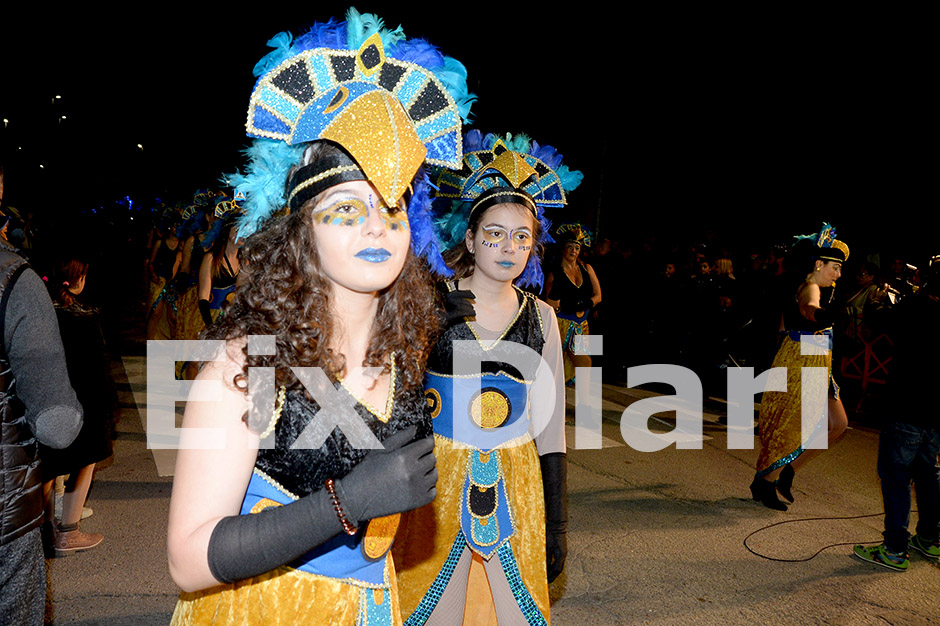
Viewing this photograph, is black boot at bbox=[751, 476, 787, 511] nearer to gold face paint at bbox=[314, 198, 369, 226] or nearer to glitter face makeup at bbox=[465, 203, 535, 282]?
glitter face makeup at bbox=[465, 203, 535, 282]

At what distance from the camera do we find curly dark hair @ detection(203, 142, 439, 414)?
1.41 meters

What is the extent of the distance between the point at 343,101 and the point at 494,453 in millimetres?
1521

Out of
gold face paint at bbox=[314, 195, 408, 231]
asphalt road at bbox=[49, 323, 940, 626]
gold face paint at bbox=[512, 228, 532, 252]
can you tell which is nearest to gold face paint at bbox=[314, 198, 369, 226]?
gold face paint at bbox=[314, 195, 408, 231]

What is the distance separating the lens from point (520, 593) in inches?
94.7

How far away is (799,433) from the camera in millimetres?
5012

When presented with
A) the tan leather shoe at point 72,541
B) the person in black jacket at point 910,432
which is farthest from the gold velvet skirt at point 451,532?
the person in black jacket at point 910,432

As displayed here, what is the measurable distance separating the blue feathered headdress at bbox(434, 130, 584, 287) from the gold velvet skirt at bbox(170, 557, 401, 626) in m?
1.96

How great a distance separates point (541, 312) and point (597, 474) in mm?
3283

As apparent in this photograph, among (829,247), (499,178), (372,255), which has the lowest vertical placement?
(372,255)

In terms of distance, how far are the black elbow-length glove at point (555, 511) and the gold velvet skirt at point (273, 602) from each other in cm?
126

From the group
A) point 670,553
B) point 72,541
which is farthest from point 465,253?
point 72,541

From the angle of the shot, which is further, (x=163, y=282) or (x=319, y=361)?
(x=163, y=282)

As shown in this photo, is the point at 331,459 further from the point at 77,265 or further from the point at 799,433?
the point at 799,433

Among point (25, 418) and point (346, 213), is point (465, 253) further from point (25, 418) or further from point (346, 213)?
point (25, 418)
